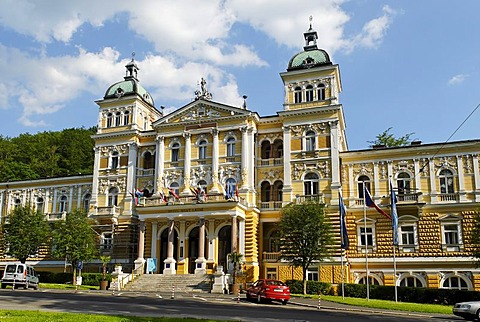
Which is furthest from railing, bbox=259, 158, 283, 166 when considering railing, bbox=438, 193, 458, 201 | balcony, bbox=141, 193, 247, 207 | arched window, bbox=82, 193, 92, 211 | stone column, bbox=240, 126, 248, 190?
arched window, bbox=82, 193, 92, 211

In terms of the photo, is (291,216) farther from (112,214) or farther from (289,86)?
(112,214)

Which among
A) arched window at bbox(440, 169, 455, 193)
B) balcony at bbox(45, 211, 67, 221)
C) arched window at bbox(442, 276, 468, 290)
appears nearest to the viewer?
arched window at bbox(442, 276, 468, 290)

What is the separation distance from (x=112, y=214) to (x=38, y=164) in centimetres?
2866

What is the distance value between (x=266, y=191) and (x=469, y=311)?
2564 cm

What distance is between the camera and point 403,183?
42.8 meters

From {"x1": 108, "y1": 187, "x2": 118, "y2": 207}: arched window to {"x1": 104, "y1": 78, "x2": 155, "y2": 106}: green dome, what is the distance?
10.2 metres

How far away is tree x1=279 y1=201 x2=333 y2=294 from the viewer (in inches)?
1430

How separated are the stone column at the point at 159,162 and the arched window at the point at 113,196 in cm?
515

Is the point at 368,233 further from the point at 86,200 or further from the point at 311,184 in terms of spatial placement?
the point at 86,200

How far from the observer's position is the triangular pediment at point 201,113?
1844 inches

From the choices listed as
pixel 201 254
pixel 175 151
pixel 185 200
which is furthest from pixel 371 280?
pixel 175 151

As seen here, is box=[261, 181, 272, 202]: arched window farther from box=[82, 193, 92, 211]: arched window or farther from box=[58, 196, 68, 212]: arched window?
box=[58, 196, 68, 212]: arched window

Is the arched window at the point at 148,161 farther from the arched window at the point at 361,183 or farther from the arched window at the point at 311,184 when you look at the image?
the arched window at the point at 361,183

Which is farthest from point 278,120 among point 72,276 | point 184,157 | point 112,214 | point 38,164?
point 38,164
